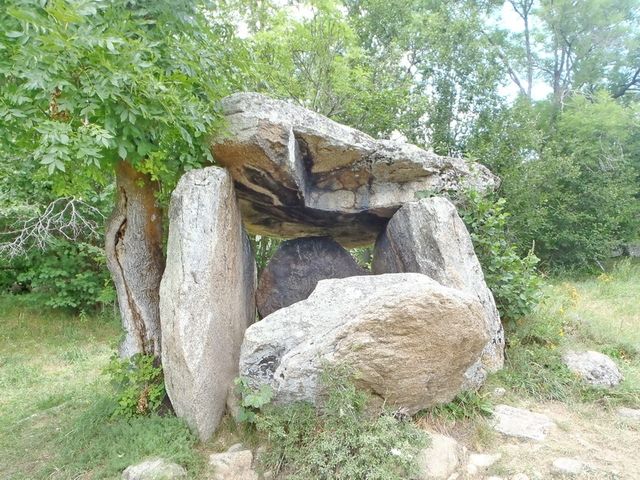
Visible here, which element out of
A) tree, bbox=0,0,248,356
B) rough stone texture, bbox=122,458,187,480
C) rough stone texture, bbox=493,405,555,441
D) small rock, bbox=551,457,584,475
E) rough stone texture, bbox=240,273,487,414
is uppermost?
tree, bbox=0,0,248,356

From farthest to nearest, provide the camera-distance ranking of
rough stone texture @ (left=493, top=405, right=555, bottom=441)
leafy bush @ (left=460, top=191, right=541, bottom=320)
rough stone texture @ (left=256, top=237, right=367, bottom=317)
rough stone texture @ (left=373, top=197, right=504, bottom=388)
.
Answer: rough stone texture @ (left=256, top=237, right=367, bottom=317)
leafy bush @ (left=460, top=191, right=541, bottom=320)
rough stone texture @ (left=373, top=197, right=504, bottom=388)
rough stone texture @ (left=493, top=405, right=555, bottom=441)

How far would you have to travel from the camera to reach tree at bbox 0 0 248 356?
9.20 feet

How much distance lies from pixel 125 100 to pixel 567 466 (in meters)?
3.96

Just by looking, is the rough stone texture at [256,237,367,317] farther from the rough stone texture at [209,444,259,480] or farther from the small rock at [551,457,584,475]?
the small rock at [551,457,584,475]

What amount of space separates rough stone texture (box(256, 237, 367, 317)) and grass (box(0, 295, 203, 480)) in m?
1.89

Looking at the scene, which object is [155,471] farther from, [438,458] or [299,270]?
[299,270]

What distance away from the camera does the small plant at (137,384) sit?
3918 mm

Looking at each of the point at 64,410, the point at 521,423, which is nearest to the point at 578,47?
the point at 521,423

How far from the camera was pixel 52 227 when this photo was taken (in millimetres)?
8484

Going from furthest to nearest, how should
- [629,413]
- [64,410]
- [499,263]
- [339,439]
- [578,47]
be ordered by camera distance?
[578,47]
[499,263]
[64,410]
[629,413]
[339,439]

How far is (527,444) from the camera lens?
11.2ft

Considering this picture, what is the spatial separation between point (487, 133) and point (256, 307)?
8.77 meters

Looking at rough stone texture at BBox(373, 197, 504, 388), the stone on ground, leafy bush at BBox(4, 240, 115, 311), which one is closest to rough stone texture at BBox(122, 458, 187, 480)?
the stone on ground

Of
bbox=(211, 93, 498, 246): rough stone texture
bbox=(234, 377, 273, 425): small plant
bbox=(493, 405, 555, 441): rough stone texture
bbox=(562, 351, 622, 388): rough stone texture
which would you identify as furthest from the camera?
bbox=(562, 351, 622, 388): rough stone texture
